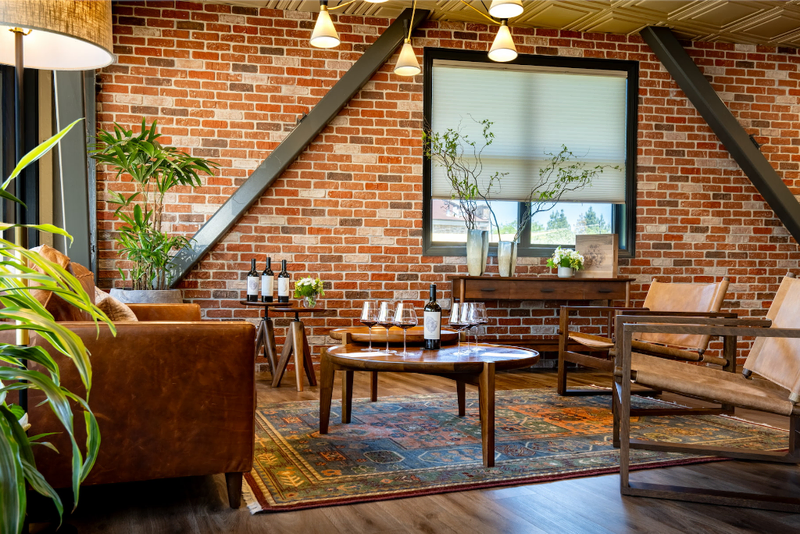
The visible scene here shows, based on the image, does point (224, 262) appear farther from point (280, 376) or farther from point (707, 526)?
point (707, 526)

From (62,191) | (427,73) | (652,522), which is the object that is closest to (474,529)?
(652,522)

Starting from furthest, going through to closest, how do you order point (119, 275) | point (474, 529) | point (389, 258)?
point (389, 258) → point (119, 275) → point (474, 529)

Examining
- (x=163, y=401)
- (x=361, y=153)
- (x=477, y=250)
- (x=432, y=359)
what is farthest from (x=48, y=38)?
(x=477, y=250)

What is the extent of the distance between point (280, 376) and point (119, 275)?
152 centimetres

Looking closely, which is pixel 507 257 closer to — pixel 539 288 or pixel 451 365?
pixel 539 288

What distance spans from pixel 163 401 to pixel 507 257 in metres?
3.49

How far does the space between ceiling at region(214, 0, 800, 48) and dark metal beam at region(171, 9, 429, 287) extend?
0.83 feet

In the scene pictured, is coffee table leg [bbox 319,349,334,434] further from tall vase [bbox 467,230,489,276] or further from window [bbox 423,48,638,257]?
window [bbox 423,48,638,257]

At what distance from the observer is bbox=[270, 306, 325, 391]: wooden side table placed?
4125 millimetres

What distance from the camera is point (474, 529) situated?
75.2 inches

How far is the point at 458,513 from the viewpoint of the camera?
2.04 meters

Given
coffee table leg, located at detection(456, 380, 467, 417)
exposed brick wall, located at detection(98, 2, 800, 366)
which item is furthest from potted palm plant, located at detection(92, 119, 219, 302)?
coffee table leg, located at detection(456, 380, 467, 417)

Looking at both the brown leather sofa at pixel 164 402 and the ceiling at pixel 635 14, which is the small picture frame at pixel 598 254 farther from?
the brown leather sofa at pixel 164 402

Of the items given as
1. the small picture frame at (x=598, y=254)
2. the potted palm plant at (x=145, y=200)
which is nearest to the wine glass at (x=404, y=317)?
the potted palm plant at (x=145, y=200)
